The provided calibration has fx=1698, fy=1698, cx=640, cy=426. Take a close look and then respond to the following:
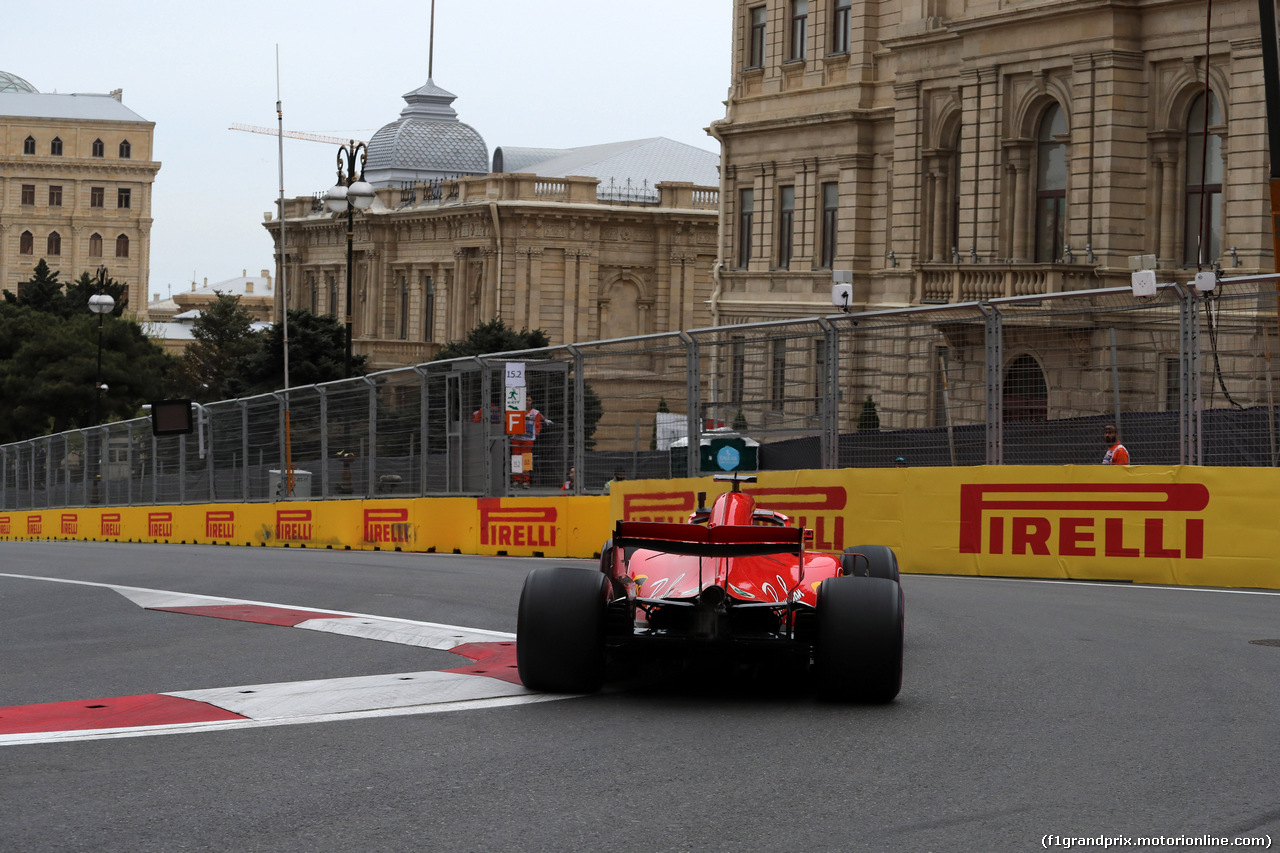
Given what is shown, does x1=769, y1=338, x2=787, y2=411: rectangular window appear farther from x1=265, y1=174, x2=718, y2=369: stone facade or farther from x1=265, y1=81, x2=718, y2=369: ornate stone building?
x1=265, y1=81, x2=718, y2=369: ornate stone building

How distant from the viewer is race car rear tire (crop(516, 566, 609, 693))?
848 cm

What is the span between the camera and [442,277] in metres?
92.2

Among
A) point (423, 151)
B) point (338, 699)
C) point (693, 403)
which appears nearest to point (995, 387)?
point (693, 403)

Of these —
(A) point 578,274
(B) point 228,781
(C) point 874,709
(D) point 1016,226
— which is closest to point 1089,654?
(C) point 874,709

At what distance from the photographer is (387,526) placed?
2498cm

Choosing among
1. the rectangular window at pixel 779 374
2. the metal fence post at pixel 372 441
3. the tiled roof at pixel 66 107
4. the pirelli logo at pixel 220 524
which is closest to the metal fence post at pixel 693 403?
the rectangular window at pixel 779 374

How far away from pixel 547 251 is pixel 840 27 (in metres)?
38.4

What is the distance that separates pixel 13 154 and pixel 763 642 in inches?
7100

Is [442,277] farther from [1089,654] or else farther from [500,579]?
[1089,654]

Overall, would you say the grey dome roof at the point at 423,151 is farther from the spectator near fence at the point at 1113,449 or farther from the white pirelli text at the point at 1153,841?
the white pirelli text at the point at 1153,841

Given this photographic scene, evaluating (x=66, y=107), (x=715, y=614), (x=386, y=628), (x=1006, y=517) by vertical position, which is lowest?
(x=386, y=628)

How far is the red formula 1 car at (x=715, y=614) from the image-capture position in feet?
27.2

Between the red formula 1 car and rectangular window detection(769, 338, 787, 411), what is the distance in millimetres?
9264

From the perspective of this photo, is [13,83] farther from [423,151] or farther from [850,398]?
[850,398]
